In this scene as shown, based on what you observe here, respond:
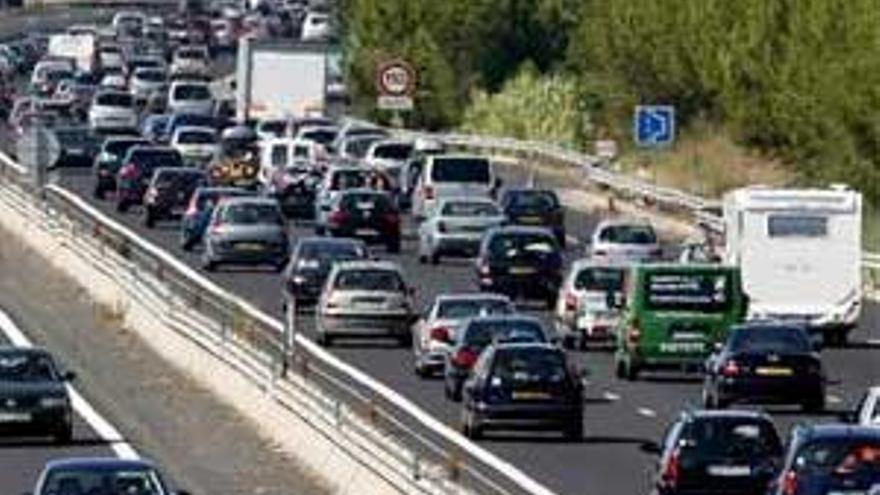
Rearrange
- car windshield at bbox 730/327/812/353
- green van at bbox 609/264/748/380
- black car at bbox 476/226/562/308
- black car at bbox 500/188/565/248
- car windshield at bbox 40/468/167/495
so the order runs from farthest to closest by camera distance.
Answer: black car at bbox 500/188/565/248 → black car at bbox 476/226/562/308 → green van at bbox 609/264/748/380 → car windshield at bbox 730/327/812/353 → car windshield at bbox 40/468/167/495

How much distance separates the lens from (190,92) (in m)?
136

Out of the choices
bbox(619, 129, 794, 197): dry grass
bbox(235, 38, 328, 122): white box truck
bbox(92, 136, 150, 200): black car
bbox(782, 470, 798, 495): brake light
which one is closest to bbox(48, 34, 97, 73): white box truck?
bbox(235, 38, 328, 122): white box truck

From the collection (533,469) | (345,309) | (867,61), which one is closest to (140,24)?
(867,61)

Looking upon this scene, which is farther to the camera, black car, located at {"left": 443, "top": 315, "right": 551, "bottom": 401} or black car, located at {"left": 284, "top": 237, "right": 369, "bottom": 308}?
black car, located at {"left": 284, "top": 237, "right": 369, "bottom": 308}

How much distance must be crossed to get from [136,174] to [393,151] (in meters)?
9.67

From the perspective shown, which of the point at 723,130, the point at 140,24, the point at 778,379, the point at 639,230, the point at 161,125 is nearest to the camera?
the point at 778,379

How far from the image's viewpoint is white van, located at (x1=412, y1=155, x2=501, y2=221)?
9294 cm

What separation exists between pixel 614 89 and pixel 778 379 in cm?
6205

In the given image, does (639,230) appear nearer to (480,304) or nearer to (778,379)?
(480,304)

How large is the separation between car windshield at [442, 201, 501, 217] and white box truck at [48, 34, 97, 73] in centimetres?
7880

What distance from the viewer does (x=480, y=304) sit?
6203 cm

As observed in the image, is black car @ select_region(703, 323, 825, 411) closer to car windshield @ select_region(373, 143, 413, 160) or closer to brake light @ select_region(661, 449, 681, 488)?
brake light @ select_region(661, 449, 681, 488)

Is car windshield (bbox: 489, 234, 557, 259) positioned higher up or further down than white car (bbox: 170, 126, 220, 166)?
higher up

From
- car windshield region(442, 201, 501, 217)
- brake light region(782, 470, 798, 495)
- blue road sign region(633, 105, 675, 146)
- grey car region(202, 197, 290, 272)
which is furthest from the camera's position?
blue road sign region(633, 105, 675, 146)
